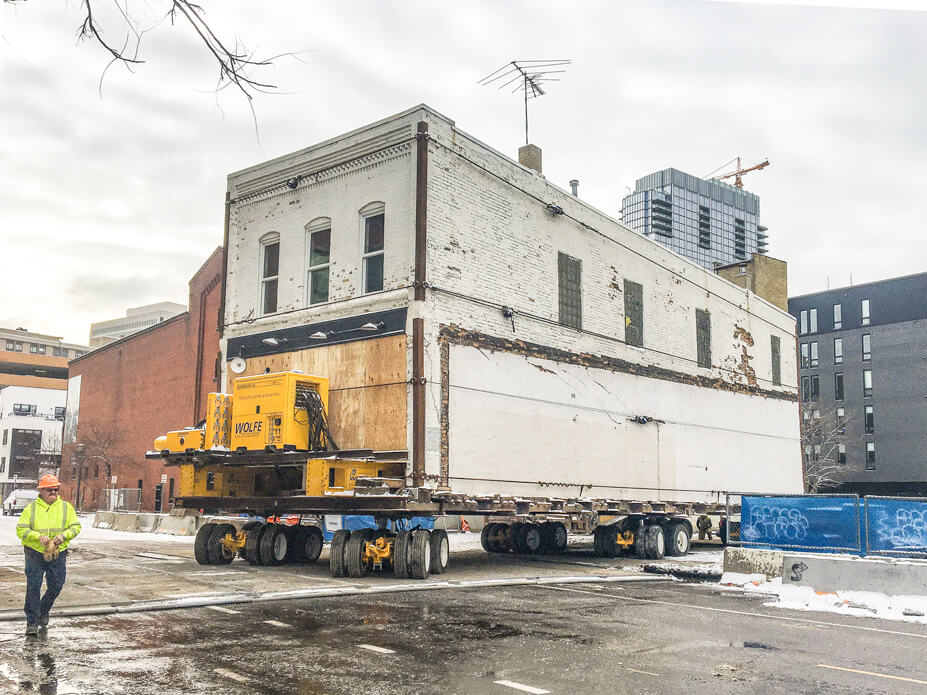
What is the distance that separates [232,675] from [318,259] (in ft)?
42.2

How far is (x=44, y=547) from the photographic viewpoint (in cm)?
946

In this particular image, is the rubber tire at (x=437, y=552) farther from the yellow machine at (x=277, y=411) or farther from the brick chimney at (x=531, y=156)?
the brick chimney at (x=531, y=156)

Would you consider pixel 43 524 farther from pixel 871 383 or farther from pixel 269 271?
pixel 871 383

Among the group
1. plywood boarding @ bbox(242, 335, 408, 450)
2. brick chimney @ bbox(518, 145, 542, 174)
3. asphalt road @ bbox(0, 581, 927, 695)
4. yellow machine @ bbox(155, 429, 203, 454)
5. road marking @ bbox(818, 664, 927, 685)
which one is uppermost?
brick chimney @ bbox(518, 145, 542, 174)

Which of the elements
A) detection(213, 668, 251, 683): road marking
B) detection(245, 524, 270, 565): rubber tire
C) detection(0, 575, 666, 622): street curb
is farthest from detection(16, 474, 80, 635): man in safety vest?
detection(245, 524, 270, 565): rubber tire

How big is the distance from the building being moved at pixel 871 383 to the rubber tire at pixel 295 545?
177ft

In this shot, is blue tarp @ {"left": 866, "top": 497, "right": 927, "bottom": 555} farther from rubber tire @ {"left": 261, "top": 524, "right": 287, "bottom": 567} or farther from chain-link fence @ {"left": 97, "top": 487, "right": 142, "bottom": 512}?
chain-link fence @ {"left": 97, "top": 487, "right": 142, "bottom": 512}

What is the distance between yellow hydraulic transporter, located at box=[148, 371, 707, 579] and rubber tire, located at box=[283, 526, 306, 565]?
0.02 metres

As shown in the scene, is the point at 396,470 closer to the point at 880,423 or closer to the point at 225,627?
the point at 225,627

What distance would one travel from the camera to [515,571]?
18.0m

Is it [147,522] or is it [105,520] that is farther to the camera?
[105,520]

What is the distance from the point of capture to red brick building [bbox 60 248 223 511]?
43938 mm

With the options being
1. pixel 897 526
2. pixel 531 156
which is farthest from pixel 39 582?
pixel 531 156

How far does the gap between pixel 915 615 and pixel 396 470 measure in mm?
8684
